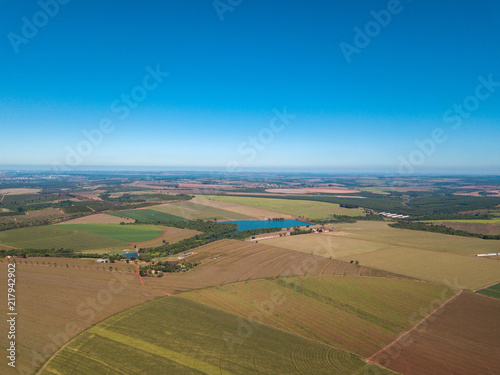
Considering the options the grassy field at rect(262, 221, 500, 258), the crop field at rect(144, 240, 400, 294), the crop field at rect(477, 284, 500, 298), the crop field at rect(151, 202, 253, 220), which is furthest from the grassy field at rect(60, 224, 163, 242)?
the crop field at rect(477, 284, 500, 298)

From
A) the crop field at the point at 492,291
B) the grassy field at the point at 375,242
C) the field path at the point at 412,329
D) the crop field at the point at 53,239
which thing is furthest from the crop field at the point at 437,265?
the crop field at the point at 53,239

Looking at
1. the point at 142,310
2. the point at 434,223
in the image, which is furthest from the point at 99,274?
the point at 434,223

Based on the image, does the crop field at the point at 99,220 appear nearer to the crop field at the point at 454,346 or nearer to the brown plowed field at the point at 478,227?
the crop field at the point at 454,346

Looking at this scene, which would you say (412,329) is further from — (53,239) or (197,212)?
(197,212)

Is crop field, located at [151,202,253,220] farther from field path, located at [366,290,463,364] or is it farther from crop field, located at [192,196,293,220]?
field path, located at [366,290,463,364]

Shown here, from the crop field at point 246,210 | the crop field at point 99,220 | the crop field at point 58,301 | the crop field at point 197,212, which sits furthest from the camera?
the crop field at point 246,210

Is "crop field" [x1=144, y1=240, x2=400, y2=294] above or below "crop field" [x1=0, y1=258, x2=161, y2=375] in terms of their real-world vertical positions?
below
